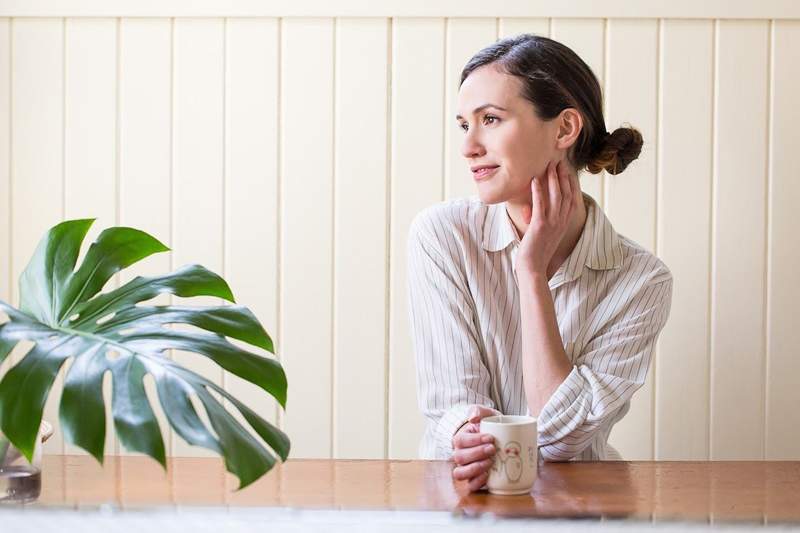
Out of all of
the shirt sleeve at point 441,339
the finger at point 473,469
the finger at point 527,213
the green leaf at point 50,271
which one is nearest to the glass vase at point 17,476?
the green leaf at point 50,271

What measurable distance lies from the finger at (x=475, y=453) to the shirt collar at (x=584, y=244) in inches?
22.5

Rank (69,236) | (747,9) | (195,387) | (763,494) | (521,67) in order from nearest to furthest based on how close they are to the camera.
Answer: (195,387) → (69,236) → (763,494) → (521,67) → (747,9)

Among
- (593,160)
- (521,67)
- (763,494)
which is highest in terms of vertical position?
(521,67)

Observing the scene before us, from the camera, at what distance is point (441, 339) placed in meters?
1.62

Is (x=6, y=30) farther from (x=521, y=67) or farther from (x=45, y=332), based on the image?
(x=45, y=332)

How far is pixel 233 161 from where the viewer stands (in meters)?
2.19

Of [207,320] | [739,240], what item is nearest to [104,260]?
[207,320]

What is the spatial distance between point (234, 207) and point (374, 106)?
374 mm

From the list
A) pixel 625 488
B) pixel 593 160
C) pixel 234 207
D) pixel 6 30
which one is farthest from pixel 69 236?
pixel 6 30

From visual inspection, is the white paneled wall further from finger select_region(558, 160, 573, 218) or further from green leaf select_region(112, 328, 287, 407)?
green leaf select_region(112, 328, 287, 407)

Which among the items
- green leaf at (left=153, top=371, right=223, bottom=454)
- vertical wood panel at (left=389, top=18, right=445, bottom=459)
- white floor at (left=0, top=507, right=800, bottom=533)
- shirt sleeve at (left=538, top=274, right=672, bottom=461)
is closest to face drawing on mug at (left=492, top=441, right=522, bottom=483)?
white floor at (left=0, top=507, right=800, bottom=533)

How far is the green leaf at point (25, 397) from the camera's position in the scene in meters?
0.83

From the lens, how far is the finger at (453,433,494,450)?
3.88ft

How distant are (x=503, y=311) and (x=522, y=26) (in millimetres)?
744
